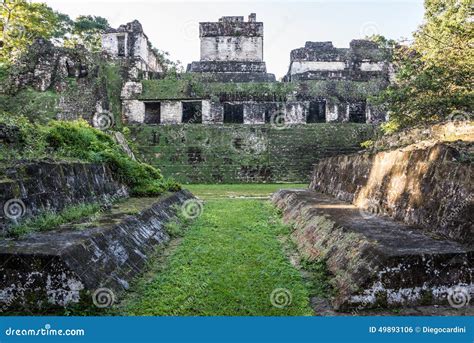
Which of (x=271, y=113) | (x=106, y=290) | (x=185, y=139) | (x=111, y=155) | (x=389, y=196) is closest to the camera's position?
(x=106, y=290)

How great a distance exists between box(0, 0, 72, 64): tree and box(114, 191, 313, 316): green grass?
23.8 meters

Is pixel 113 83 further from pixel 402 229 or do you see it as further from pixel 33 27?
pixel 402 229

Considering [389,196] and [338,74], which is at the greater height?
[338,74]

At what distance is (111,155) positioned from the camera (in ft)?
32.3

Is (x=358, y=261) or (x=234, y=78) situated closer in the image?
(x=358, y=261)

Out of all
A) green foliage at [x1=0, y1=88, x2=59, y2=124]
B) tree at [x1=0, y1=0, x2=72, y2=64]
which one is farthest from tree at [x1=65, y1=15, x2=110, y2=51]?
green foliage at [x1=0, y1=88, x2=59, y2=124]

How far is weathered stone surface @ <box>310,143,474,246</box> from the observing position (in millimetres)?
4949

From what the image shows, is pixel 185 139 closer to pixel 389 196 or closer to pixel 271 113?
pixel 271 113

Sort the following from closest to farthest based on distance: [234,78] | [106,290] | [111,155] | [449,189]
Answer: [106,290] < [449,189] < [111,155] < [234,78]

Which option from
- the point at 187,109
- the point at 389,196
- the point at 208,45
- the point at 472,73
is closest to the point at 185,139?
the point at 187,109

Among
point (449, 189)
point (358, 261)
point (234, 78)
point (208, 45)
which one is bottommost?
point (358, 261)

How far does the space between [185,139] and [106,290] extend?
19949 millimetres

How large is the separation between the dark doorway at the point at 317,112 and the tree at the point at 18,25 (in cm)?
1865

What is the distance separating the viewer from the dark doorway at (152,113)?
27.4 meters
